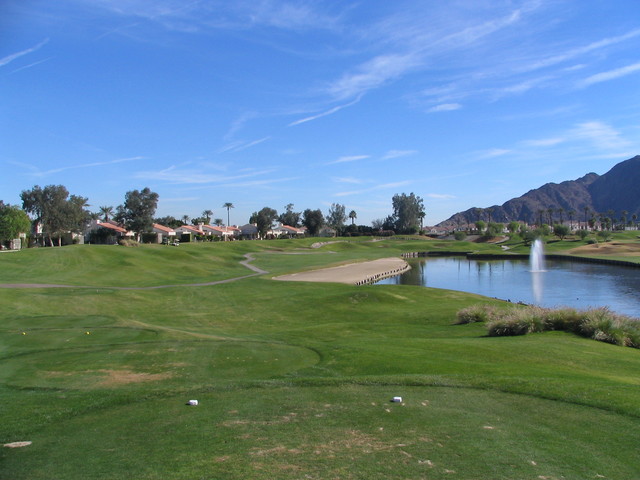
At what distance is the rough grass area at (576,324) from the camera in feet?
65.2

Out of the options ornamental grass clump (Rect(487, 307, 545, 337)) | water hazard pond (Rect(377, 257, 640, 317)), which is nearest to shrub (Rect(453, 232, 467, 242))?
water hazard pond (Rect(377, 257, 640, 317))

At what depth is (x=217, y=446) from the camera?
7.50 meters

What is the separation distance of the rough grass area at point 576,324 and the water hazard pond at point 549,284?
21.9 metres

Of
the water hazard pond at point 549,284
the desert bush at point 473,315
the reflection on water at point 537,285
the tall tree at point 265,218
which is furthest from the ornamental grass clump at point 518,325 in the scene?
the tall tree at point 265,218

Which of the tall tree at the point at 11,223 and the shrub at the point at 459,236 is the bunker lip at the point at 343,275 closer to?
the tall tree at the point at 11,223

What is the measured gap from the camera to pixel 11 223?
74812 mm

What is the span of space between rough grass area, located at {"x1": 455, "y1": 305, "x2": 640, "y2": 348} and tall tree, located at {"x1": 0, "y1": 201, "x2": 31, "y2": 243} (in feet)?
250

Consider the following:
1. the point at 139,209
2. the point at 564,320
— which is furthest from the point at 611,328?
the point at 139,209

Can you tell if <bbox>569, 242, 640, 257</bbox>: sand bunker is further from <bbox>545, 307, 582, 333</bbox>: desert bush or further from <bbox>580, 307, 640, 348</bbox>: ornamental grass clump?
<bbox>545, 307, 582, 333</bbox>: desert bush

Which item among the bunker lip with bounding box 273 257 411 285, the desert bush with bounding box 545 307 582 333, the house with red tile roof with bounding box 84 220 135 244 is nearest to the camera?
the desert bush with bounding box 545 307 582 333

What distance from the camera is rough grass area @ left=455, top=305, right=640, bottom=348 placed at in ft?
65.2

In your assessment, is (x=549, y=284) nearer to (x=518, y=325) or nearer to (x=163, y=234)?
(x=518, y=325)

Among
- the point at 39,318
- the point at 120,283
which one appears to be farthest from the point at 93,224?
the point at 39,318

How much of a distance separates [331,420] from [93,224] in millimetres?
113321
